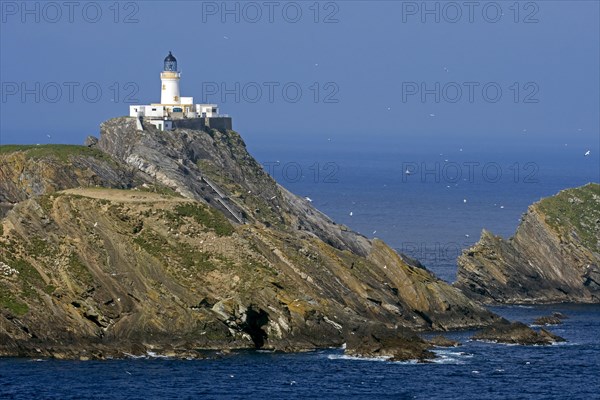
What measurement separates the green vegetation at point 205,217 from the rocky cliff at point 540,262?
33.6 metres

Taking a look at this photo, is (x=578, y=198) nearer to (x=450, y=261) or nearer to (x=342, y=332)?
(x=450, y=261)

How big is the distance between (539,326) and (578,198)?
38.3 metres

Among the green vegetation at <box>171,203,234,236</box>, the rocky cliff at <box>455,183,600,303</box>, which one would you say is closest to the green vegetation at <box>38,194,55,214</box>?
the green vegetation at <box>171,203,234,236</box>

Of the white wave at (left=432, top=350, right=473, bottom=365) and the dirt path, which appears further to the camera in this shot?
the dirt path

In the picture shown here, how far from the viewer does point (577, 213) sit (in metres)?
173

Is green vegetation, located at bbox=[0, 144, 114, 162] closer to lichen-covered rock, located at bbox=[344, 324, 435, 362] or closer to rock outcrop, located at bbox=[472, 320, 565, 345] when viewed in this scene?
lichen-covered rock, located at bbox=[344, 324, 435, 362]

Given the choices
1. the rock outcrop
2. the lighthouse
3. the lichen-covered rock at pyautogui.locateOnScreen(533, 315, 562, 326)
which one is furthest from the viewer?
the lighthouse

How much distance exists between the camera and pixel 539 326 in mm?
141125

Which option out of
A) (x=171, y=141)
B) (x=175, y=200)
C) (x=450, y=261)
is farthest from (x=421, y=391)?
(x=450, y=261)

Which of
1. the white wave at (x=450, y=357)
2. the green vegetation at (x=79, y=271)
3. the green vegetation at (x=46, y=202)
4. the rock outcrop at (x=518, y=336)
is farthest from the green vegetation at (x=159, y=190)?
the rock outcrop at (x=518, y=336)

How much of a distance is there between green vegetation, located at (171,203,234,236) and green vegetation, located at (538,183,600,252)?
47205 mm

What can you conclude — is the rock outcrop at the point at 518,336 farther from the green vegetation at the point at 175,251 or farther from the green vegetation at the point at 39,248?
the green vegetation at the point at 39,248

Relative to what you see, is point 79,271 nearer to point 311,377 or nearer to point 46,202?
point 46,202

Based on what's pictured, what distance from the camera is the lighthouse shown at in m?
178
